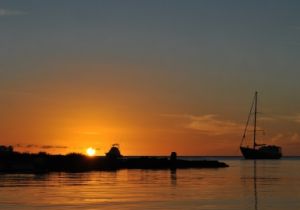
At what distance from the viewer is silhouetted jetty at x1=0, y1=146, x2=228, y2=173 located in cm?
10791

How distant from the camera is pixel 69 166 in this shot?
11906 centimetres

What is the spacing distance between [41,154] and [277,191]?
77.4m

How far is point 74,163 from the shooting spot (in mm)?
122812

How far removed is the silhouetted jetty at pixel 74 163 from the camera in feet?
354

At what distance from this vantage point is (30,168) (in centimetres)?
10669

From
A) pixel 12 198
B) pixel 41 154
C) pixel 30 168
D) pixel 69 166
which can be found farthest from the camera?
pixel 41 154

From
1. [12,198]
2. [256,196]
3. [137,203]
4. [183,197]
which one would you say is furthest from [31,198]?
[256,196]

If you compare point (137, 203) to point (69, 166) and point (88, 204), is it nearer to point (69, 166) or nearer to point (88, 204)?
point (88, 204)

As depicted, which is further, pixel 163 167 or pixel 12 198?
pixel 163 167

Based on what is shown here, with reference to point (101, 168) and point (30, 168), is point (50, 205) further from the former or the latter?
point (101, 168)

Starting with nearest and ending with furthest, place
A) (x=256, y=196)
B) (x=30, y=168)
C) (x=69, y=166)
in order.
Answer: (x=256, y=196), (x=30, y=168), (x=69, y=166)

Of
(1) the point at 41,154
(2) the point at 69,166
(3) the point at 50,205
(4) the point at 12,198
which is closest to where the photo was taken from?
(3) the point at 50,205

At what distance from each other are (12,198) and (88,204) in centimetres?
734

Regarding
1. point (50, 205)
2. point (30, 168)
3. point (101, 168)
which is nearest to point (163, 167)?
point (101, 168)
